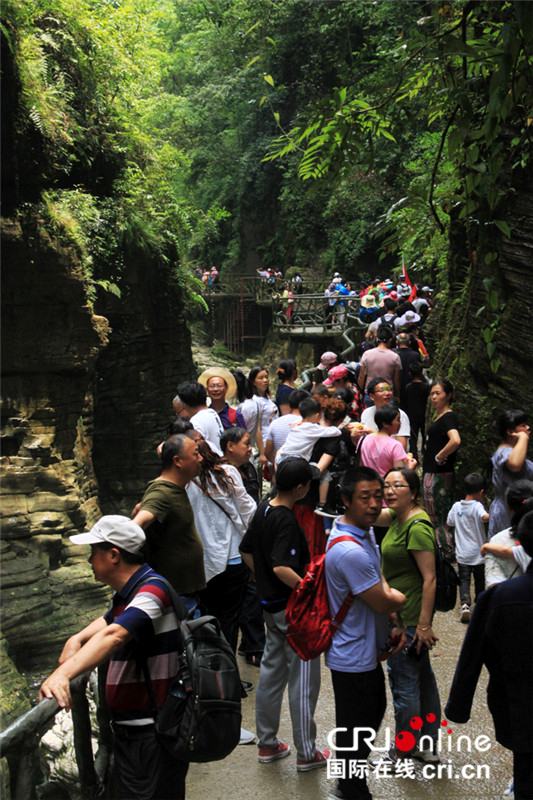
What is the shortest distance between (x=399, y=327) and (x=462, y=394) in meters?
3.76

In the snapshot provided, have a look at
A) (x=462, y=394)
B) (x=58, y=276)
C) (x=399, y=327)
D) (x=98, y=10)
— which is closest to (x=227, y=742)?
(x=462, y=394)

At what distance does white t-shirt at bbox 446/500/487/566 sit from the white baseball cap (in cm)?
385

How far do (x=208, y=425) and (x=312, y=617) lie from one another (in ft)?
7.90

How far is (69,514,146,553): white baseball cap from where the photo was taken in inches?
120

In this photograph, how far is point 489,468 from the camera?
8.06 m

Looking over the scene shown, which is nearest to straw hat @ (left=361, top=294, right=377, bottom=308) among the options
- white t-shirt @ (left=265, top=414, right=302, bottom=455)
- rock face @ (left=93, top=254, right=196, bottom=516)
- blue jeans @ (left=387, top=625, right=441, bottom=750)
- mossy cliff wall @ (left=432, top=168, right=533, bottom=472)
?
rock face @ (left=93, top=254, right=196, bottom=516)

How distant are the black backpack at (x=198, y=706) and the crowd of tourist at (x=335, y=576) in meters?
0.10

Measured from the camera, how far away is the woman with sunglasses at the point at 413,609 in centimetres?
411

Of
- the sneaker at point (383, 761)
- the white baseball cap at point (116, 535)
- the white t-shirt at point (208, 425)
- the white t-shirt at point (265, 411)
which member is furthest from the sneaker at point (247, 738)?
the white t-shirt at point (265, 411)

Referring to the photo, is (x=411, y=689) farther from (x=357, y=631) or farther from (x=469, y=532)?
(x=469, y=532)

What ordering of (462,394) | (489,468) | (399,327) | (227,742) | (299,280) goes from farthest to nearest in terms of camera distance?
1. (299,280)
2. (399,327)
3. (462,394)
4. (489,468)
5. (227,742)

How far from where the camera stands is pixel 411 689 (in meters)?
4.17

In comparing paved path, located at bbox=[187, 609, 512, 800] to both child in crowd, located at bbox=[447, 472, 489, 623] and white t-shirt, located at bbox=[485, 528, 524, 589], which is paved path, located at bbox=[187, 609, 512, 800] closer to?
white t-shirt, located at bbox=[485, 528, 524, 589]

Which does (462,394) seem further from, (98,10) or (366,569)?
(98,10)
